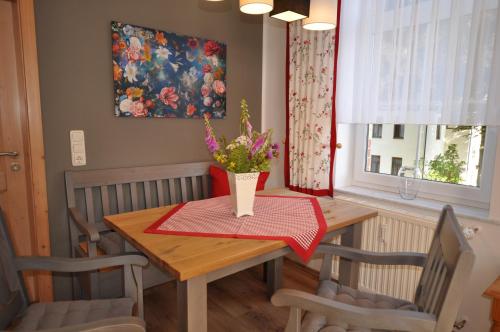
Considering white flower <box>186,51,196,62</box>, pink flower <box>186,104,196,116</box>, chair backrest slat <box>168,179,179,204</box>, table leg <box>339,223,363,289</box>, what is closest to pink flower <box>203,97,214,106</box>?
pink flower <box>186,104,196,116</box>

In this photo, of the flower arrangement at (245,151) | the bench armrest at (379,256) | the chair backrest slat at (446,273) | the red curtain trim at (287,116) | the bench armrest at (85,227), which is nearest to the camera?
the chair backrest slat at (446,273)

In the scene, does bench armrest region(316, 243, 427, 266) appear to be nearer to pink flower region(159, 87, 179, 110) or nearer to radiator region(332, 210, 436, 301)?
radiator region(332, 210, 436, 301)

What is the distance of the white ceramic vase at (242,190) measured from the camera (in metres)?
1.52

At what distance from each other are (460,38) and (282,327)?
1961mm

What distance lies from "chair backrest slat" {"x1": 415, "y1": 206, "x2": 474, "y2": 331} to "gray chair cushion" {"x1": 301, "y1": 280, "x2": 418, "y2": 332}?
0.10 metres

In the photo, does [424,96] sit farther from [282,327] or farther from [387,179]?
[282,327]

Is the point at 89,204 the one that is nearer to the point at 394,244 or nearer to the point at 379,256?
the point at 379,256

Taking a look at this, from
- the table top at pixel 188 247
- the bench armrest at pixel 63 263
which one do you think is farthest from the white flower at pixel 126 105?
the bench armrest at pixel 63 263

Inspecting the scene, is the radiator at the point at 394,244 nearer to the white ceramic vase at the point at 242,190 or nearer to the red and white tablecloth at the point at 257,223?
the red and white tablecloth at the point at 257,223

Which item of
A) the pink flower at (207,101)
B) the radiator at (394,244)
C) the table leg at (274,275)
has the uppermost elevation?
the pink flower at (207,101)

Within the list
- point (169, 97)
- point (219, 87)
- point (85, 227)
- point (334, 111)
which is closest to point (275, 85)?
point (219, 87)

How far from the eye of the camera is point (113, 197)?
235 centimetres

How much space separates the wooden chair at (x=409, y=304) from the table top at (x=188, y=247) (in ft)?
0.67

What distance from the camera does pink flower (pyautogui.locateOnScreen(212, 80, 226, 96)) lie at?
109 inches
